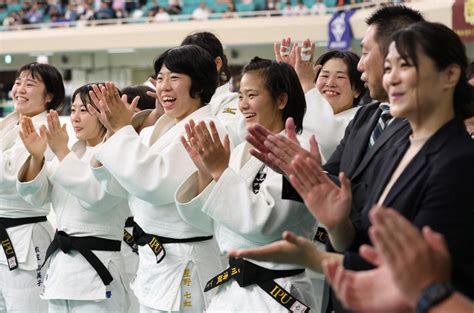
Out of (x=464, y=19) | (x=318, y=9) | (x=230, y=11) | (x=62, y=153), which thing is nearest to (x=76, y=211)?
(x=62, y=153)

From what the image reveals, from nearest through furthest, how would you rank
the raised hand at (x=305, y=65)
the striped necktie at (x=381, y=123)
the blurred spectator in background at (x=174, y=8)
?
the striped necktie at (x=381, y=123) → the raised hand at (x=305, y=65) → the blurred spectator in background at (x=174, y=8)

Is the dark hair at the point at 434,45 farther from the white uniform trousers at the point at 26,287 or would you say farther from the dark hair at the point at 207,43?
the white uniform trousers at the point at 26,287

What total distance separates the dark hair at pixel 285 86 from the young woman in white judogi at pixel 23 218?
1.63m

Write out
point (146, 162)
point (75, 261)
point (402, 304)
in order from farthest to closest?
point (75, 261) → point (146, 162) → point (402, 304)

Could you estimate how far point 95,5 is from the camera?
2095cm

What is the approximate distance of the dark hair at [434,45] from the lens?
2.19m

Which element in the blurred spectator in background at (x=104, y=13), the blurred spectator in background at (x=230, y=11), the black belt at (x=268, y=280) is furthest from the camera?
the blurred spectator in background at (x=104, y=13)

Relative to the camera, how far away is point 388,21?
2.73 metres

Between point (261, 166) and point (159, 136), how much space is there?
2.68 ft

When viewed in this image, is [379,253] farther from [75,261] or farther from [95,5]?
[95,5]

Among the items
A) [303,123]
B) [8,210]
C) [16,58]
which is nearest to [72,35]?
[16,58]

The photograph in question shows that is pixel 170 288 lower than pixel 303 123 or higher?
lower

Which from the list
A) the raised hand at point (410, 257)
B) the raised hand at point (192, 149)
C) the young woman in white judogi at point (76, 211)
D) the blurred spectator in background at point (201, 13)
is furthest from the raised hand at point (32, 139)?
the blurred spectator in background at point (201, 13)

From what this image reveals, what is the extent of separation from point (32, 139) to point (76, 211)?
39 cm
